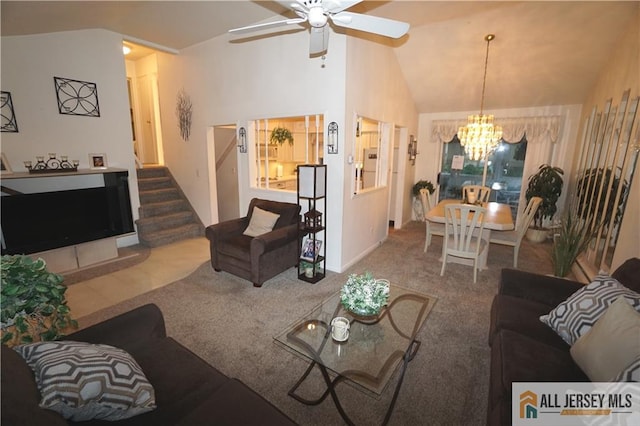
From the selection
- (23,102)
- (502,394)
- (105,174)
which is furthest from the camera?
(105,174)

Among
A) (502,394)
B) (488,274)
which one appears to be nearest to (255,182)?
(488,274)

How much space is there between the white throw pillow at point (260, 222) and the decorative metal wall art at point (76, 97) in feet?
9.25

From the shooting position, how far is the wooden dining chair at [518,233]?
381 cm

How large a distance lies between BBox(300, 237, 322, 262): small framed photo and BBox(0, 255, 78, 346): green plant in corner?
237 centimetres

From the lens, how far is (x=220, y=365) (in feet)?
6.98

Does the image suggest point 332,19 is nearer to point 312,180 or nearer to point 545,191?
point 312,180

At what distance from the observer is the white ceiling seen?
3.29m

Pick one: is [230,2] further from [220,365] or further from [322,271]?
[220,365]

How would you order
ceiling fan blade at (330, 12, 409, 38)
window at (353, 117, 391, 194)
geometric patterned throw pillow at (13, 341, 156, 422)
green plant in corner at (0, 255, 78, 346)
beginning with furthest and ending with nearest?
window at (353, 117, 391, 194)
ceiling fan blade at (330, 12, 409, 38)
green plant in corner at (0, 255, 78, 346)
geometric patterned throw pillow at (13, 341, 156, 422)

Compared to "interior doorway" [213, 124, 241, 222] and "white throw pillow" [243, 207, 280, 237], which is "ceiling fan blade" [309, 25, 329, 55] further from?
"interior doorway" [213, 124, 241, 222]

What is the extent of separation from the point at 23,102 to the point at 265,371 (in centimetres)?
439

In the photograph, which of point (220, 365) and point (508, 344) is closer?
point (508, 344)

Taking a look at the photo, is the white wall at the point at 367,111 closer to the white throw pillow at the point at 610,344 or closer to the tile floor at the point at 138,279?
the tile floor at the point at 138,279

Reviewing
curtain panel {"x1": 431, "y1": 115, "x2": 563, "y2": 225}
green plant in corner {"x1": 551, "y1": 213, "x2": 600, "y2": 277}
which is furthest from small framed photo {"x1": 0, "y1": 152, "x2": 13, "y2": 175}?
curtain panel {"x1": 431, "y1": 115, "x2": 563, "y2": 225}
